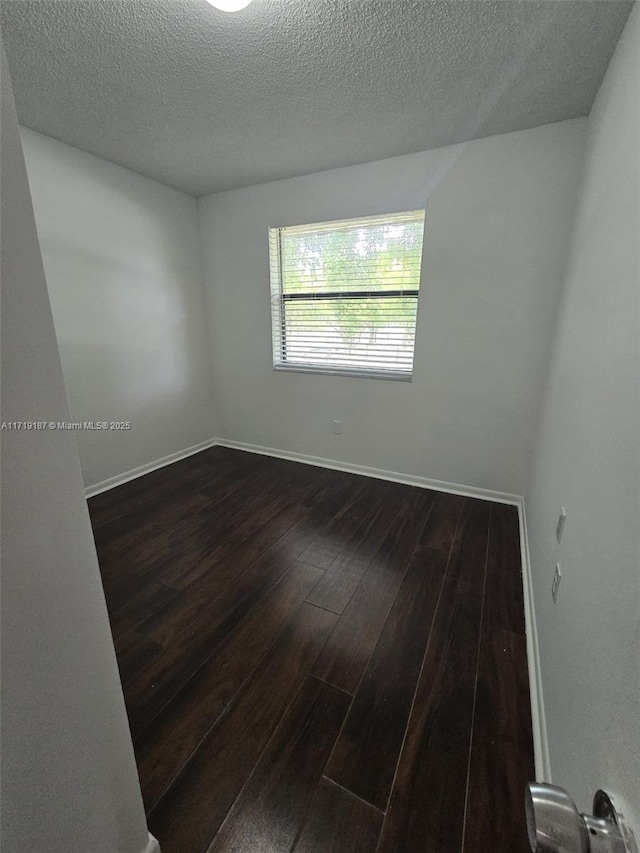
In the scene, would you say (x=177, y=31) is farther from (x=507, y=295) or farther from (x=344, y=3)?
(x=507, y=295)

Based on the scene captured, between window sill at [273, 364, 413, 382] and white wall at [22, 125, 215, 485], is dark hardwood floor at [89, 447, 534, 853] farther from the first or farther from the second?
window sill at [273, 364, 413, 382]

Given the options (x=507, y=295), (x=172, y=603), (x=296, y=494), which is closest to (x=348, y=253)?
(x=507, y=295)

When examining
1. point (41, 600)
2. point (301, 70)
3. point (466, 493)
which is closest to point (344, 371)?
point (466, 493)

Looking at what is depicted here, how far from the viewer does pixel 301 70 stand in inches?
64.5

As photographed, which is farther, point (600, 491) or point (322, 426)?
point (322, 426)

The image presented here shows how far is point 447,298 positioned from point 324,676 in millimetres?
2484

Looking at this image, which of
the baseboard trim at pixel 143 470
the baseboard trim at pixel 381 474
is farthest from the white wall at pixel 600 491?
the baseboard trim at pixel 143 470

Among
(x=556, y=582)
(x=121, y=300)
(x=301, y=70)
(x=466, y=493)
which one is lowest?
(x=466, y=493)

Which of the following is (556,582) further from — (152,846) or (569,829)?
(152,846)

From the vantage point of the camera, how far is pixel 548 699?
1162 millimetres

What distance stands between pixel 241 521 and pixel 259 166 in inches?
107

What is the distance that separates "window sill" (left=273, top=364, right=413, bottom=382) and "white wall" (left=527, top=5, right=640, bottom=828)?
1229 millimetres

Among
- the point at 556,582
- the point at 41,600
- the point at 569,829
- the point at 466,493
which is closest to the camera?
the point at 569,829

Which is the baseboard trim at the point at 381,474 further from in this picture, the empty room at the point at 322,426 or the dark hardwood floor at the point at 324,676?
the dark hardwood floor at the point at 324,676
